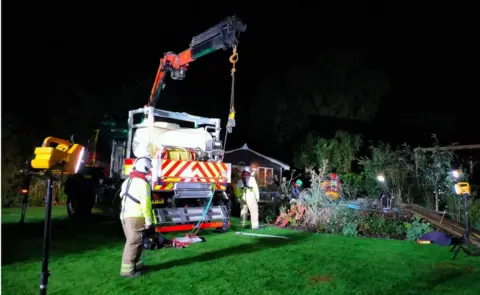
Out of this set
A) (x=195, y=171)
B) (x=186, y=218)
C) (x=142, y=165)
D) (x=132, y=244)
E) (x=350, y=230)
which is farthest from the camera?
(x=350, y=230)

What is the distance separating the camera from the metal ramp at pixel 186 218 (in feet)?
24.0

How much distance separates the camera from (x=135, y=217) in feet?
17.4

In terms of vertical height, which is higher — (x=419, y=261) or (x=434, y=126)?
(x=434, y=126)

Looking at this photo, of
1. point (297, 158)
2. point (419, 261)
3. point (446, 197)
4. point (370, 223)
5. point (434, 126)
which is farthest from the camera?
point (297, 158)

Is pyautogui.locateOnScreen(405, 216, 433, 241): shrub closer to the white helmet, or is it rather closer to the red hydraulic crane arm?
the red hydraulic crane arm

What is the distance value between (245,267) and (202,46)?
476 cm

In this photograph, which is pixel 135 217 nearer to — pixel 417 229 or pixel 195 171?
pixel 195 171

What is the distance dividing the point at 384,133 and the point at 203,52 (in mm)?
20962

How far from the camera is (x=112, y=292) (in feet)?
14.9

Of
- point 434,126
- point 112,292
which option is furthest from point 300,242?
point 434,126

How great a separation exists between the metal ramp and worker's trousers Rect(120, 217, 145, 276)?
1910mm

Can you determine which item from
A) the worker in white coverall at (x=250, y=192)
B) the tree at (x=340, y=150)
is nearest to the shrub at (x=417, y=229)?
the worker in white coverall at (x=250, y=192)

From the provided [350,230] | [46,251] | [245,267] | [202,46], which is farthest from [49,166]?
[350,230]

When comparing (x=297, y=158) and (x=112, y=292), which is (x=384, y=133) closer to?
(x=297, y=158)
